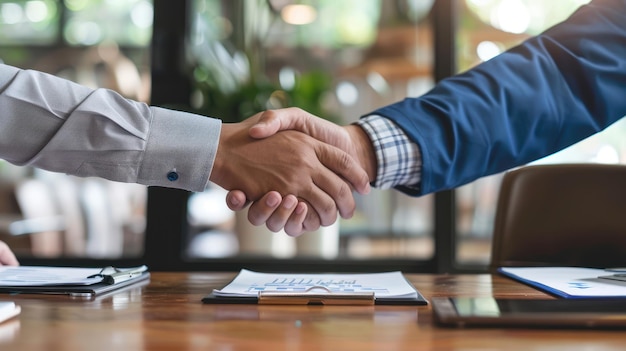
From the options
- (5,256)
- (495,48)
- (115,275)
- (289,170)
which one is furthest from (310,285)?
(495,48)

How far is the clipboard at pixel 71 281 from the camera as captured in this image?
100 cm

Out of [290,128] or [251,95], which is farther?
[251,95]

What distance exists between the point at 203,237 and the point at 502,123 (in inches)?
68.8

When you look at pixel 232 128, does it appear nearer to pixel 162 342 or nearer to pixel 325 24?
pixel 162 342

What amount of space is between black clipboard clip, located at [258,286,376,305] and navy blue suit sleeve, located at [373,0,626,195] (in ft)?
1.92

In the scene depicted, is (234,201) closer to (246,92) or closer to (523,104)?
(523,104)

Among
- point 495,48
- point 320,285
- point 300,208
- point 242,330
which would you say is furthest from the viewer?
Result: point 495,48

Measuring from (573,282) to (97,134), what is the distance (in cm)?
86

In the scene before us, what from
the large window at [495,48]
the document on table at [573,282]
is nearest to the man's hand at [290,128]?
the document on table at [573,282]

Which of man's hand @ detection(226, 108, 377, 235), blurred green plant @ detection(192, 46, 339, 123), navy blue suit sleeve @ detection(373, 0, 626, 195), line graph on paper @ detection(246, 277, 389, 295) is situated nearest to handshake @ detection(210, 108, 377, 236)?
man's hand @ detection(226, 108, 377, 235)

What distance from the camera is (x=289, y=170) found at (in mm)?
1431

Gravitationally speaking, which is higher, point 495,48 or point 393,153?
point 495,48

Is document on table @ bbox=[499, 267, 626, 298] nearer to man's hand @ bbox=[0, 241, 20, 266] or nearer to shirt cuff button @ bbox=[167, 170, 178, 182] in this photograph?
shirt cuff button @ bbox=[167, 170, 178, 182]

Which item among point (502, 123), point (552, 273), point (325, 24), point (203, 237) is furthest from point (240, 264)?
point (552, 273)
